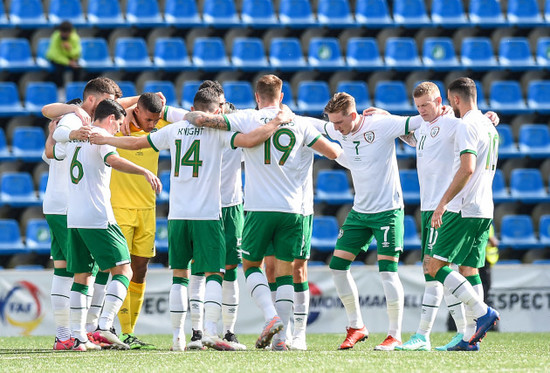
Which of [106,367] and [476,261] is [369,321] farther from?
[106,367]

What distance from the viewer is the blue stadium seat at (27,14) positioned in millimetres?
16656

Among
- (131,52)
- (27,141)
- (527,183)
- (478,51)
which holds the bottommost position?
(527,183)

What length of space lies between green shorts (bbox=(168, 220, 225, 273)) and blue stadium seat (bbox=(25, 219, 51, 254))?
22.1 ft

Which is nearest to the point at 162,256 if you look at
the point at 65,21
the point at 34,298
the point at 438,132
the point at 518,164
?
the point at 34,298

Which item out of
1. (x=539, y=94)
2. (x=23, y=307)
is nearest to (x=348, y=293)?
(x=23, y=307)

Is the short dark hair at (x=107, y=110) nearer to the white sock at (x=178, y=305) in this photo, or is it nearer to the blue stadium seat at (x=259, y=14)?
the white sock at (x=178, y=305)

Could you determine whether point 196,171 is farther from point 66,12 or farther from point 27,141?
point 66,12

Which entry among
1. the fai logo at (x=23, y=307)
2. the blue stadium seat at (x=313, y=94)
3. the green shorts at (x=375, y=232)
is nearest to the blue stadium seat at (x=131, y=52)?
the blue stadium seat at (x=313, y=94)

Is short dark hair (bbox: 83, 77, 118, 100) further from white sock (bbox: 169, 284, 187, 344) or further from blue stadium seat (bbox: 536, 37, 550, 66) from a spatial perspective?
blue stadium seat (bbox: 536, 37, 550, 66)

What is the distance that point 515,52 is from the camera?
1686 centimetres

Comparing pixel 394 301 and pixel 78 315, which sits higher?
pixel 394 301

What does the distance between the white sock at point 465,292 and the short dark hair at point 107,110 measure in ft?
10.3

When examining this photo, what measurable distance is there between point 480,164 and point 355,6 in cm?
1030

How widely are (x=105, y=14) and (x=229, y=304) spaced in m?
9.70
